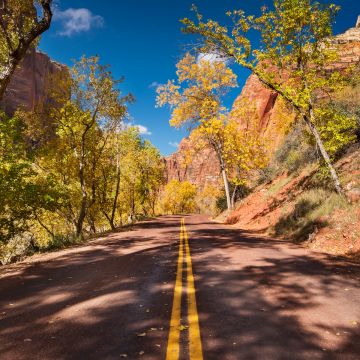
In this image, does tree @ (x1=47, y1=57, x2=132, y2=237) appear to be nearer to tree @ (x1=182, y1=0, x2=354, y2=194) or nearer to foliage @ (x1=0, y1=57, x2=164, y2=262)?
foliage @ (x1=0, y1=57, x2=164, y2=262)

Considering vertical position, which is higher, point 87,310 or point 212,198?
point 212,198

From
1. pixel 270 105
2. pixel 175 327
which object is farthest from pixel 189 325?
pixel 270 105

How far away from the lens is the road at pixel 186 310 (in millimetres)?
3762

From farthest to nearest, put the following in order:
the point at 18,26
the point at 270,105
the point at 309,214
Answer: the point at 270,105
the point at 309,214
the point at 18,26

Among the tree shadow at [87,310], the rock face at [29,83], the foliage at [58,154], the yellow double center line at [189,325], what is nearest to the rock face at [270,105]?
the foliage at [58,154]

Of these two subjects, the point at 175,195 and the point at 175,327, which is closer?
the point at 175,327

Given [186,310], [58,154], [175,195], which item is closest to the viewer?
[186,310]

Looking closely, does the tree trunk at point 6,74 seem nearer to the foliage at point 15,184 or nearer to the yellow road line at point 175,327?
the foliage at point 15,184

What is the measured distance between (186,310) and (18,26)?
10.5m

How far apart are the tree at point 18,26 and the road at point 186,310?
19.8ft

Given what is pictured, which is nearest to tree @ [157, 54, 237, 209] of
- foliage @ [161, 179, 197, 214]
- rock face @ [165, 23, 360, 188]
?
rock face @ [165, 23, 360, 188]

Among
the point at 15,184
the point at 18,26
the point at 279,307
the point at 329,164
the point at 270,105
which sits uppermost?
the point at 270,105

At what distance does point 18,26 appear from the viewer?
35.9 ft

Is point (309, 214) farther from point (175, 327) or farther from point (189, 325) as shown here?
point (175, 327)
